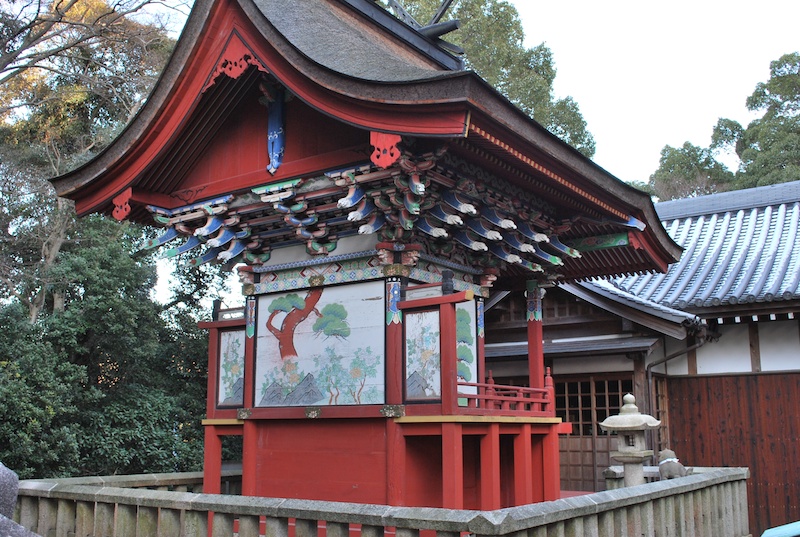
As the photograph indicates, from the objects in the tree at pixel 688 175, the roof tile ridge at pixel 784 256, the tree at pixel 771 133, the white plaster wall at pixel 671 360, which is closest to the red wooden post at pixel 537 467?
the white plaster wall at pixel 671 360

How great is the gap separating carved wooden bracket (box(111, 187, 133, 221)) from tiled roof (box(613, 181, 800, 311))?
8240 mm

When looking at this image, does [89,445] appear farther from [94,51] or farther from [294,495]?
[94,51]

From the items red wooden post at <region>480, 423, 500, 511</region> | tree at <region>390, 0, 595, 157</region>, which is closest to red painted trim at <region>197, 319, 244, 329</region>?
red wooden post at <region>480, 423, 500, 511</region>

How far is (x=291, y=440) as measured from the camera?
725 cm

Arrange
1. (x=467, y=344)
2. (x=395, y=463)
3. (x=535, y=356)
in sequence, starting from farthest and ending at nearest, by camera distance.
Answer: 1. (x=535, y=356)
2. (x=467, y=344)
3. (x=395, y=463)

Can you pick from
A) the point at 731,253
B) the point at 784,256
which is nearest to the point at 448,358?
the point at 784,256

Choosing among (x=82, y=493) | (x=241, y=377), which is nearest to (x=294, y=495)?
(x=241, y=377)

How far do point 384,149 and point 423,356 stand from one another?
1.86m

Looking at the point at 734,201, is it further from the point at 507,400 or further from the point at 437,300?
the point at 437,300

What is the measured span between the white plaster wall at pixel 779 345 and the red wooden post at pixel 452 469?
7.08 metres

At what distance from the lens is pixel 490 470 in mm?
6512

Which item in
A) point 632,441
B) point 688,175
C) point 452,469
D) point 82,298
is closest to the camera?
point 452,469

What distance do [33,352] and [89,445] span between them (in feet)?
6.08

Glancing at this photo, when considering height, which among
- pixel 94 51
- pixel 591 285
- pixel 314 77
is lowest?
pixel 591 285
